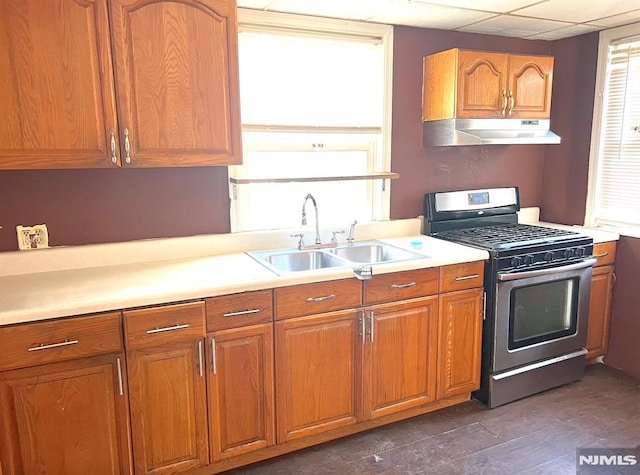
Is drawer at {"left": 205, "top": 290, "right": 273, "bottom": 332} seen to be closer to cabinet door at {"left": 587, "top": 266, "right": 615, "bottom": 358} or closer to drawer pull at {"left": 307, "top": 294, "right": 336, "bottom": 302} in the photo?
drawer pull at {"left": 307, "top": 294, "right": 336, "bottom": 302}

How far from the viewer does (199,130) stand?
2.20 meters

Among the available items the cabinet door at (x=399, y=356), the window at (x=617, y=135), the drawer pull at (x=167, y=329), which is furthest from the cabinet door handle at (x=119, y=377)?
the window at (x=617, y=135)

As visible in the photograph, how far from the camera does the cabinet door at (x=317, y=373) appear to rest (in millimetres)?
2244

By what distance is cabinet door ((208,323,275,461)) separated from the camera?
2.11 m

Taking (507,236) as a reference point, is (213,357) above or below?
below

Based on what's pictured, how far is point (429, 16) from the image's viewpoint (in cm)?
278

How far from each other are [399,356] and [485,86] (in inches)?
64.5

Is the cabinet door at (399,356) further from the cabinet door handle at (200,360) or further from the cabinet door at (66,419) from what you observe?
the cabinet door at (66,419)

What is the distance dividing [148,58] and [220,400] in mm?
1476

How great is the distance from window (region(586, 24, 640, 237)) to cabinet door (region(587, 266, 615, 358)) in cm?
32

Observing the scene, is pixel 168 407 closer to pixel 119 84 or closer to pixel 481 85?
pixel 119 84

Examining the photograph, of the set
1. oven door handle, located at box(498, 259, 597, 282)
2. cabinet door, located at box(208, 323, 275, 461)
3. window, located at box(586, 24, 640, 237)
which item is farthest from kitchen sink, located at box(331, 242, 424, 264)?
window, located at box(586, 24, 640, 237)

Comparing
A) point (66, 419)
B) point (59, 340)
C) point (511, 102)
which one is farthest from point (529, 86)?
point (66, 419)

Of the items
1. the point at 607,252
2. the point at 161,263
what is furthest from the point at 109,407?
the point at 607,252
